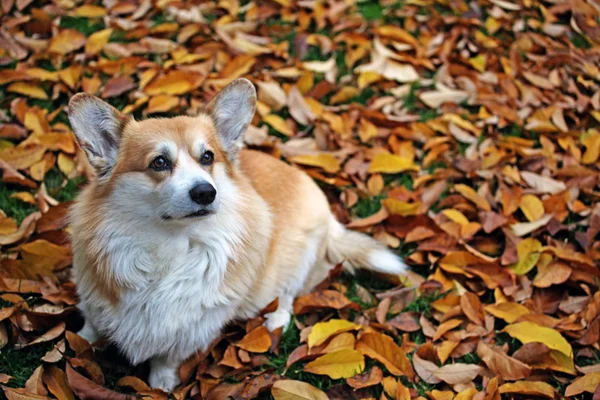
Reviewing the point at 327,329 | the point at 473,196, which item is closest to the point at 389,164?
the point at 473,196

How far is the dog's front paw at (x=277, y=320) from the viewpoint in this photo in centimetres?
310

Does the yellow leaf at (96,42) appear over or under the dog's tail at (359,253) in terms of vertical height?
over

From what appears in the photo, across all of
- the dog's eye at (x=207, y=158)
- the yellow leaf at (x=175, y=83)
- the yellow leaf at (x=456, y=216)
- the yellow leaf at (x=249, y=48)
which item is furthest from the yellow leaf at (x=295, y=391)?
the yellow leaf at (x=249, y=48)

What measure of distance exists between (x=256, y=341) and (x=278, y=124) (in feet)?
5.37

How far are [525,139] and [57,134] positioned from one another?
2983mm

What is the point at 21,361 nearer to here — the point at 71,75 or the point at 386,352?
the point at 386,352

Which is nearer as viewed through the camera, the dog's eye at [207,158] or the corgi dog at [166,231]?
the corgi dog at [166,231]

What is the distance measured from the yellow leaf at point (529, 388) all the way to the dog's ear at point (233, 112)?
158 cm

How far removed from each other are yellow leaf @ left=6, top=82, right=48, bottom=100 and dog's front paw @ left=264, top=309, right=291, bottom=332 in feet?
6.75

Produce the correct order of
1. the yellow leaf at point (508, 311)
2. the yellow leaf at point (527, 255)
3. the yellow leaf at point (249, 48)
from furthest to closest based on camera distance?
the yellow leaf at point (249, 48)
the yellow leaf at point (527, 255)
the yellow leaf at point (508, 311)

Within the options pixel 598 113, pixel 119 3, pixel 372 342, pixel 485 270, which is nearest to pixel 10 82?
pixel 119 3

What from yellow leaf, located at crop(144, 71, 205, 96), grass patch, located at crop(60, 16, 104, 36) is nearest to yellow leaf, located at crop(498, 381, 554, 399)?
yellow leaf, located at crop(144, 71, 205, 96)

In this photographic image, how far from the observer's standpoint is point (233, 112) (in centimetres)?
280

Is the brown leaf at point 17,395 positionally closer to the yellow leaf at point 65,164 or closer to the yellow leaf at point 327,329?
the yellow leaf at point 327,329
